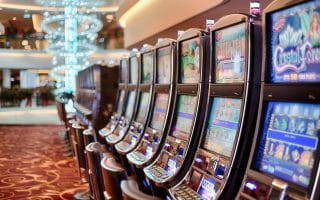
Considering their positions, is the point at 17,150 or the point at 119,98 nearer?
the point at 119,98

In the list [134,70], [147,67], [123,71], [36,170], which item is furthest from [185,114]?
[36,170]

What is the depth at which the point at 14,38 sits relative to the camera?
56.4 ft

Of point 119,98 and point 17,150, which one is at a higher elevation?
point 119,98

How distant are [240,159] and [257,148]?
0.62 feet

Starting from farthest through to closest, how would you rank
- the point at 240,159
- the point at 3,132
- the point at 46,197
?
the point at 3,132, the point at 46,197, the point at 240,159

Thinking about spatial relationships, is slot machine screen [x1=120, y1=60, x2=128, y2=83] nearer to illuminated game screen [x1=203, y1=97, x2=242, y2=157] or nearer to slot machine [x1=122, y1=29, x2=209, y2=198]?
slot machine [x1=122, y1=29, x2=209, y2=198]

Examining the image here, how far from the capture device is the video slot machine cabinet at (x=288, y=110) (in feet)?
4.97

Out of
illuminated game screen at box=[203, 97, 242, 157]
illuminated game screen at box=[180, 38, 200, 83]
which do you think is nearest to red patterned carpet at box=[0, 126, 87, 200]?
illuminated game screen at box=[180, 38, 200, 83]

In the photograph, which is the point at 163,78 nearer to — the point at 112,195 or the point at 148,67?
the point at 148,67

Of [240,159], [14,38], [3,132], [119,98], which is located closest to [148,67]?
[119,98]

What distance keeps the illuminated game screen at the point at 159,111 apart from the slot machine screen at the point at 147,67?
1.39 feet

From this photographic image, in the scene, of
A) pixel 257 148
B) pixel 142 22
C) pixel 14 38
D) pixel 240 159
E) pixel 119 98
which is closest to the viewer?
pixel 257 148

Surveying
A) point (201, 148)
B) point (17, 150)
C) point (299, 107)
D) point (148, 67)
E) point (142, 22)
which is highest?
point (142, 22)

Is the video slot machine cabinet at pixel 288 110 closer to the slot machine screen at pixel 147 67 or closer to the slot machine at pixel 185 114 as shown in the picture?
the slot machine at pixel 185 114
